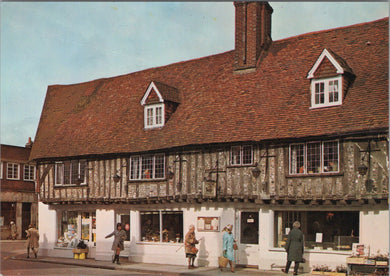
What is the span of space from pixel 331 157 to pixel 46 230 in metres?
16.1

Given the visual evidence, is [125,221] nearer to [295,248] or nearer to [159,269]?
[159,269]

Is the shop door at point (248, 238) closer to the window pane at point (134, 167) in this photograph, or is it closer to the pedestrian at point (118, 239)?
the pedestrian at point (118, 239)

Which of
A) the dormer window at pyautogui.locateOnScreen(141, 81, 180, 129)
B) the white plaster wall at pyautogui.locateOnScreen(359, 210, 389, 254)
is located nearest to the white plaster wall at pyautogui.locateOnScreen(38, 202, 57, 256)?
the dormer window at pyautogui.locateOnScreen(141, 81, 180, 129)

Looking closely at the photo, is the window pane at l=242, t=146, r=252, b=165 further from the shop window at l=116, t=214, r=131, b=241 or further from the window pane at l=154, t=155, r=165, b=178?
the shop window at l=116, t=214, r=131, b=241

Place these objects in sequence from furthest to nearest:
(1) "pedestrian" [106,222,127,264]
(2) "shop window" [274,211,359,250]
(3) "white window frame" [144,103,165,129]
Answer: (3) "white window frame" [144,103,165,129] → (1) "pedestrian" [106,222,127,264] → (2) "shop window" [274,211,359,250]

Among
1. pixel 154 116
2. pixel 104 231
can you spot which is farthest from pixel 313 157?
pixel 104 231

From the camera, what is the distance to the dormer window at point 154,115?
2527 centimetres

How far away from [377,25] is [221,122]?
286 inches

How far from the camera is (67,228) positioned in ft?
94.1

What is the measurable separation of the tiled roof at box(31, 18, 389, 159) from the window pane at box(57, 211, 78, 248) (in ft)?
10.3

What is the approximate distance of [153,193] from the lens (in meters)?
24.2

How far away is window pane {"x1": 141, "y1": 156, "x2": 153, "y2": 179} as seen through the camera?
80.8ft

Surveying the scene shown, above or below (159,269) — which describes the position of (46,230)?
above

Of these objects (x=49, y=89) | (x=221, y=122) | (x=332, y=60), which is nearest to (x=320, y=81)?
(x=332, y=60)
